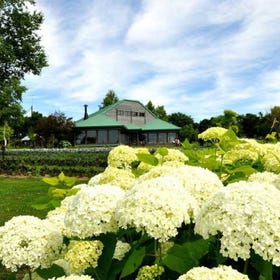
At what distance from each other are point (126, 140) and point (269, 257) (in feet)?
168

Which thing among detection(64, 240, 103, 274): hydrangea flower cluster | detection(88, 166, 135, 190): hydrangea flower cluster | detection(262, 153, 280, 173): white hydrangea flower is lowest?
detection(64, 240, 103, 274): hydrangea flower cluster

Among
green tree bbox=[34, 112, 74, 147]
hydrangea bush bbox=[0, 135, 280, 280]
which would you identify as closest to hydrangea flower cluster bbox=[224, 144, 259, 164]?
hydrangea bush bbox=[0, 135, 280, 280]

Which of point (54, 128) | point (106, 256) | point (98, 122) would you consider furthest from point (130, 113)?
point (106, 256)

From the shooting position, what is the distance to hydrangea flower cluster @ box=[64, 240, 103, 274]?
1.51 meters

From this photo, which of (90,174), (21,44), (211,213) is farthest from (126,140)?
(211,213)

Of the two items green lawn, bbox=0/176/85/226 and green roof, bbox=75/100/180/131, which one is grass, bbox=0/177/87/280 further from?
green roof, bbox=75/100/180/131

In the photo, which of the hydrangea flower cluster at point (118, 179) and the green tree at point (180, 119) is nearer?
the hydrangea flower cluster at point (118, 179)

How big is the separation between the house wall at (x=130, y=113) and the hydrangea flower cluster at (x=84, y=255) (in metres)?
52.1

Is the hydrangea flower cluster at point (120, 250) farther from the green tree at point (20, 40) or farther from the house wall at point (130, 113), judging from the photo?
the house wall at point (130, 113)

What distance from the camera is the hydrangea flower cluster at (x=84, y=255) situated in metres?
1.51

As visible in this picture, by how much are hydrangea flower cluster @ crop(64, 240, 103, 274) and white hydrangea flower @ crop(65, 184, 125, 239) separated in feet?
0.12

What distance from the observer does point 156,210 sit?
4.92 feet

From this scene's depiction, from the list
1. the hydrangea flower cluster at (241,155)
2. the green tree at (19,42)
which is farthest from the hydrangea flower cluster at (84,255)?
the green tree at (19,42)

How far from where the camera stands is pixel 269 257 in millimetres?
1327
